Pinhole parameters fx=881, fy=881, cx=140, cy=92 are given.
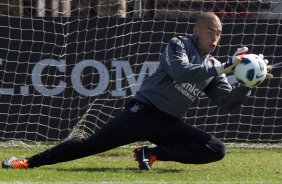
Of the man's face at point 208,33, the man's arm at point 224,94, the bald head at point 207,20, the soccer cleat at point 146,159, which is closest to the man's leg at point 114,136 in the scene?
the soccer cleat at point 146,159

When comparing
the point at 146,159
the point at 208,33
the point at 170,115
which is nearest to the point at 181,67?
the point at 208,33

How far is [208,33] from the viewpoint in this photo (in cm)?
798

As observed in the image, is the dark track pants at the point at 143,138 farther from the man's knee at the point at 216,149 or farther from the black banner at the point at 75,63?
the black banner at the point at 75,63

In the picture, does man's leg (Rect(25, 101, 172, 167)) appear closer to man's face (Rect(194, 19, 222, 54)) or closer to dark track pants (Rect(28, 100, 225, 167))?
dark track pants (Rect(28, 100, 225, 167))

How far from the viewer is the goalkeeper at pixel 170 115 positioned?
798 centimetres

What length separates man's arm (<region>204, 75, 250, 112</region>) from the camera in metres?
7.99

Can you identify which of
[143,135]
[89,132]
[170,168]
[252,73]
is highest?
[252,73]

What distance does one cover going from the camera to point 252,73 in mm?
7461

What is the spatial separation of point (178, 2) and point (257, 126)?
219cm

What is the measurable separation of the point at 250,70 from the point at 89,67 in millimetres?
3804

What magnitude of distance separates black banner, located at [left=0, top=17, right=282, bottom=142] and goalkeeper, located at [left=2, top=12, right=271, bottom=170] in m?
2.73

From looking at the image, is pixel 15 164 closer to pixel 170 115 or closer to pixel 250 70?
pixel 170 115

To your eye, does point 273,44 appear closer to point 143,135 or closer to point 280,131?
point 280,131

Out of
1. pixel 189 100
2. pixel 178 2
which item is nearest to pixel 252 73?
pixel 189 100
